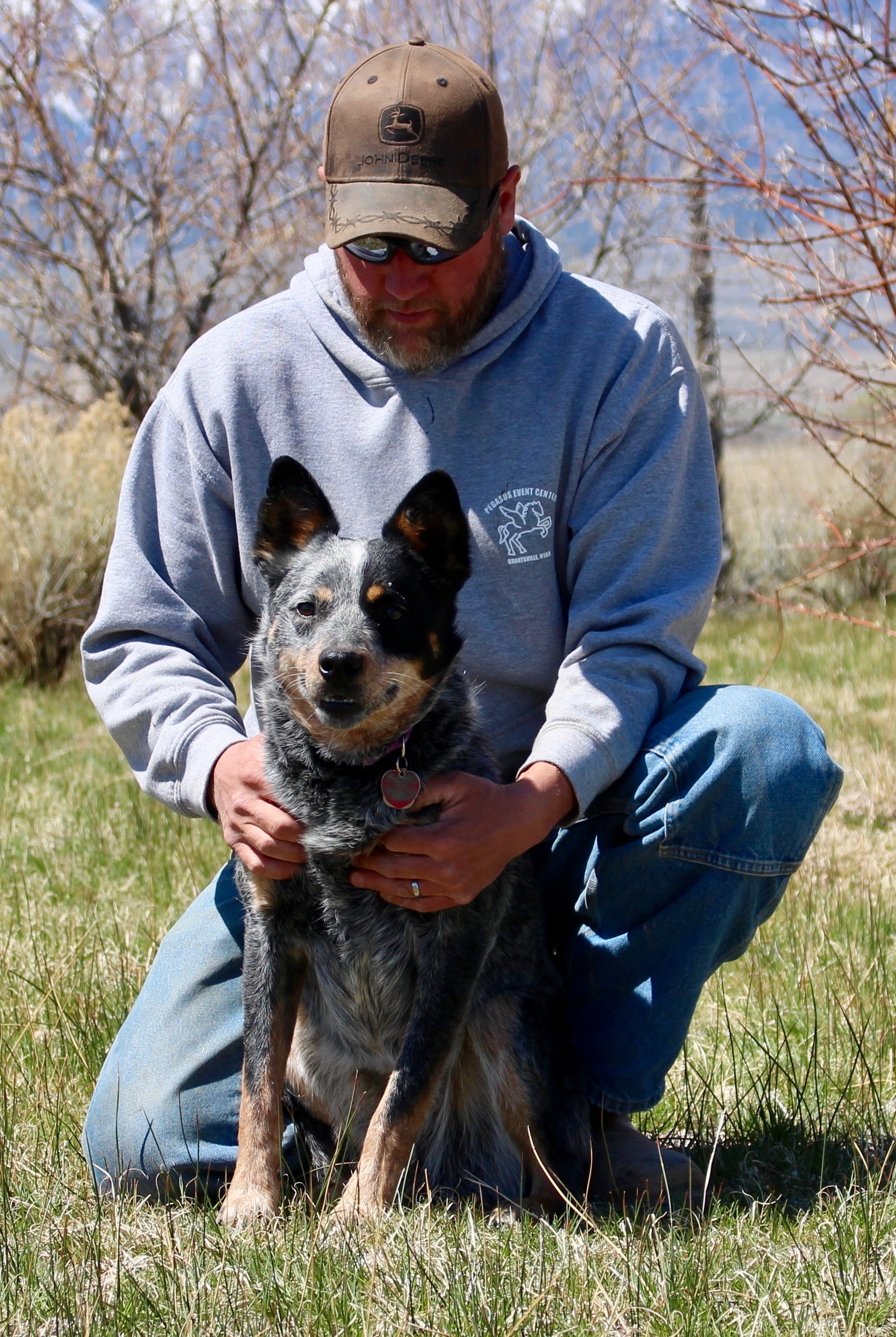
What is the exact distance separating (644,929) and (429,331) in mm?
1358

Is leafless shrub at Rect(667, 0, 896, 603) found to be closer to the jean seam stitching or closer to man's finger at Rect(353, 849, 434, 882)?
the jean seam stitching

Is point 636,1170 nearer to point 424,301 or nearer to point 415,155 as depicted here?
point 424,301

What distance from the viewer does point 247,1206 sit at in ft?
7.84

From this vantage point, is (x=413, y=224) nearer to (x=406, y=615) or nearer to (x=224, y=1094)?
(x=406, y=615)

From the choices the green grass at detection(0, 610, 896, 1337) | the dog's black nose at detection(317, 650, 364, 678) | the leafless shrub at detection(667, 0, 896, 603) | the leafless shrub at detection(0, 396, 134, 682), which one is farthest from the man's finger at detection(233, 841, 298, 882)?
the leafless shrub at detection(0, 396, 134, 682)

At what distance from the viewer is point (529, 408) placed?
9.60ft

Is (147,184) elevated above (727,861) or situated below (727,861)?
above

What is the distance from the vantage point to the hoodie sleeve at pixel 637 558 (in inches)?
105

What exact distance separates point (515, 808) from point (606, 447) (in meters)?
0.88

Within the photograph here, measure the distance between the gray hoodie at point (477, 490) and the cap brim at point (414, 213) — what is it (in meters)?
0.25

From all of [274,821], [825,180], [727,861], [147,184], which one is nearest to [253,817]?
[274,821]

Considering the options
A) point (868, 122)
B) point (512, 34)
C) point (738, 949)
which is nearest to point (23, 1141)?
point (738, 949)

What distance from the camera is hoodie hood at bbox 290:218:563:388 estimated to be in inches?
117

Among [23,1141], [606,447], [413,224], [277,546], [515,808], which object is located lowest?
[23,1141]
